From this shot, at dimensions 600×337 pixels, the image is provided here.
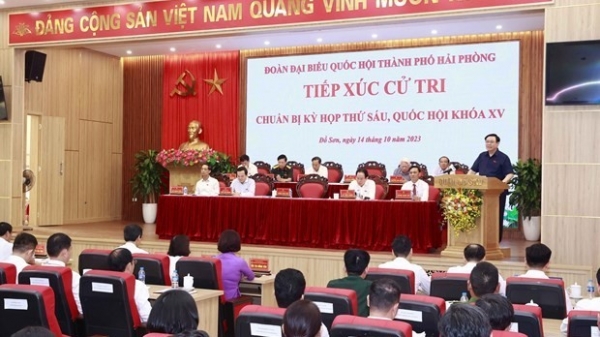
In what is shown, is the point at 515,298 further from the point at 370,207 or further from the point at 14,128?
the point at 14,128

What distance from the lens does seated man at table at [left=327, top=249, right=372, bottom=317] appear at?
161 inches

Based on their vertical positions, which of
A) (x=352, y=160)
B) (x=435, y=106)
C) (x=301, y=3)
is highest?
(x=301, y=3)

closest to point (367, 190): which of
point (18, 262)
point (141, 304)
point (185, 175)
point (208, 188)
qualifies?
point (208, 188)

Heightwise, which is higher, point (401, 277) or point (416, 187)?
point (416, 187)

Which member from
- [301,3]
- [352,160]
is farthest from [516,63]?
[301,3]

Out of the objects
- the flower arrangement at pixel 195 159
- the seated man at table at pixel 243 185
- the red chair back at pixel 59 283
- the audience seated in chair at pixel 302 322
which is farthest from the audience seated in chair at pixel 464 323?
the flower arrangement at pixel 195 159

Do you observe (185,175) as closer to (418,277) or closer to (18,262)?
(18,262)

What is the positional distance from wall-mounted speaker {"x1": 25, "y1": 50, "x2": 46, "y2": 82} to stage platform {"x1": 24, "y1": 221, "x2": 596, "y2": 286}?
253 cm

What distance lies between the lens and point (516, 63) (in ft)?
35.8

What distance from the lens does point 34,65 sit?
10922mm

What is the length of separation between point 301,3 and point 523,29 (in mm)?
4125

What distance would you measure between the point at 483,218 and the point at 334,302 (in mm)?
4092

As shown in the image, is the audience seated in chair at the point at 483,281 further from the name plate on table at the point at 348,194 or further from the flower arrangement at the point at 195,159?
the flower arrangement at the point at 195,159

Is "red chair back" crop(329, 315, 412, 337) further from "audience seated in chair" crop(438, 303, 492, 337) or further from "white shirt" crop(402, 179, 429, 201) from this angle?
"white shirt" crop(402, 179, 429, 201)
